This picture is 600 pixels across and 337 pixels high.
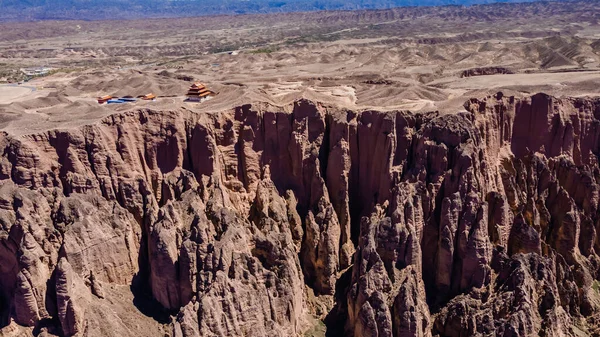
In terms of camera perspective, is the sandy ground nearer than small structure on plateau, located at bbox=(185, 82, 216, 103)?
No

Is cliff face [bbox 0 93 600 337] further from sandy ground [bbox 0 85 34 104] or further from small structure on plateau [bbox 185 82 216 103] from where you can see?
sandy ground [bbox 0 85 34 104]

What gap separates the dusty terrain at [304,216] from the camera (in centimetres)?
3017

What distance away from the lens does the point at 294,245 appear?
129 ft

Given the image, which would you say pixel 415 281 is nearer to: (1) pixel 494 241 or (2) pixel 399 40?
(1) pixel 494 241

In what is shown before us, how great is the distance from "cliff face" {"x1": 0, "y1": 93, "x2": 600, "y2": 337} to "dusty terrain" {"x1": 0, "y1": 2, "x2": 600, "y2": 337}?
0.15 meters

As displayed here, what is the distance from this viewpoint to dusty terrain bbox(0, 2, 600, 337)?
1188 inches

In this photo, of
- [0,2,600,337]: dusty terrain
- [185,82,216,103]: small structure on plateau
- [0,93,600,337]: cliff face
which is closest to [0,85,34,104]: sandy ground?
[0,2,600,337]: dusty terrain

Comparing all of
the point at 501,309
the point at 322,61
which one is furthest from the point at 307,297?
the point at 322,61

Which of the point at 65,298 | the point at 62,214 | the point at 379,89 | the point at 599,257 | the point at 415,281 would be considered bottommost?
the point at 599,257

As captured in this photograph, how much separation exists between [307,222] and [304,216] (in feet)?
7.38

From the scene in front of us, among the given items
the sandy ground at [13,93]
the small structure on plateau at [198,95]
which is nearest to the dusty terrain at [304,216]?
the small structure on plateau at [198,95]

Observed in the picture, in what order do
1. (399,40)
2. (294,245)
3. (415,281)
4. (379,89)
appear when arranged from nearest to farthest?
(415,281) → (294,245) → (379,89) → (399,40)

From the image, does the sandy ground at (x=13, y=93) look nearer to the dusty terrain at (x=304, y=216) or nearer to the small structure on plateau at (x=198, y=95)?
the dusty terrain at (x=304, y=216)

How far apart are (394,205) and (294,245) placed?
30.2 feet
